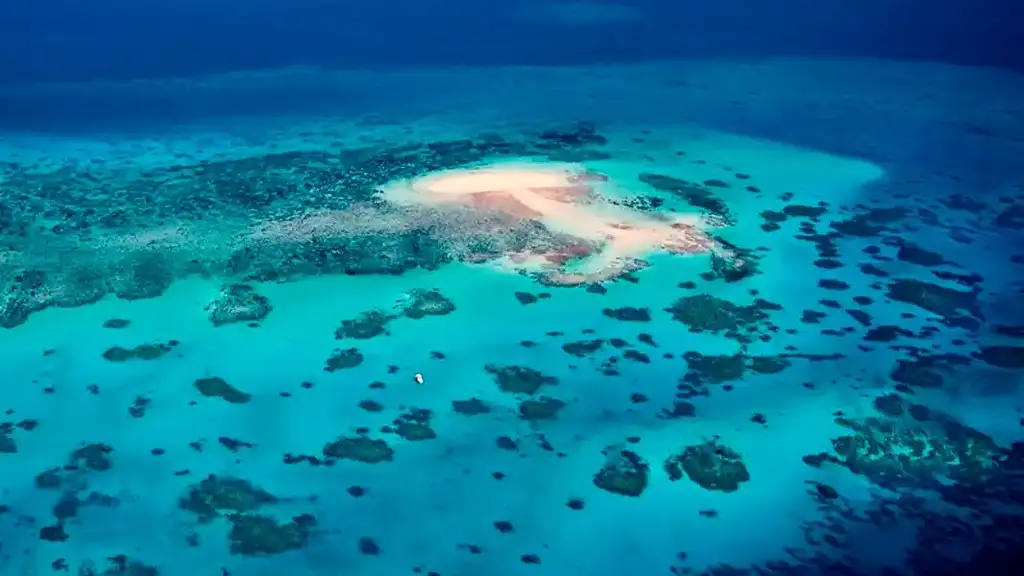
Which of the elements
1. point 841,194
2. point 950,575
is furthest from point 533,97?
point 950,575

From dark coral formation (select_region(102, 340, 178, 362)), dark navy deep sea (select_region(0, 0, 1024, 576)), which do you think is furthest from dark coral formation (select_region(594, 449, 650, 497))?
dark coral formation (select_region(102, 340, 178, 362))

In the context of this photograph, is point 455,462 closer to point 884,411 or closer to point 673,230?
point 884,411

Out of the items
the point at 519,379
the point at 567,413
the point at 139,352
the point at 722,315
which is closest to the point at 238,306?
the point at 139,352

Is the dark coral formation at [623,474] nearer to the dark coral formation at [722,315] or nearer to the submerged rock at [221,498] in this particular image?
the dark coral formation at [722,315]

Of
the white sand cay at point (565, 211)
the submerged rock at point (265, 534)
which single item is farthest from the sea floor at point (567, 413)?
the white sand cay at point (565, 211)

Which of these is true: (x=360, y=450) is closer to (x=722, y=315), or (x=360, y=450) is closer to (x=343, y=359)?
(x=343, y=359)

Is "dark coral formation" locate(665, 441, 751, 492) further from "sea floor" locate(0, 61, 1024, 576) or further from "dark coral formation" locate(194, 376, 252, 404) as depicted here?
"dark coral formation" locate(194, 376, 252, 404)
